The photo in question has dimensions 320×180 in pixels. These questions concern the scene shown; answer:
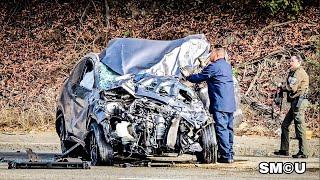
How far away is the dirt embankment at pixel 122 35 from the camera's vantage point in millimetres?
20141

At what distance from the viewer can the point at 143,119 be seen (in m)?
11.8

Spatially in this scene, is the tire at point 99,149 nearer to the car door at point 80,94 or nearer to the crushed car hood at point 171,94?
the car door at point 80,94

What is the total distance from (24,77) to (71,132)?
9.62 m

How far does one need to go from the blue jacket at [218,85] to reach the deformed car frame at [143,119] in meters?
0.41

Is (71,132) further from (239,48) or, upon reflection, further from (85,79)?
(239,48)

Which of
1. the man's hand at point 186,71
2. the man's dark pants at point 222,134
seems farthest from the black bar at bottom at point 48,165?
the man's hand at point 186,71

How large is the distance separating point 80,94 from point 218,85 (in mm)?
2243

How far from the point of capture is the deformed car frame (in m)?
11.8

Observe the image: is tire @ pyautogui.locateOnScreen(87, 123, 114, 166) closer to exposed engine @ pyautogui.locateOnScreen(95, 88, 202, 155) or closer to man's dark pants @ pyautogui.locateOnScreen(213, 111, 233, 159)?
exposed engine @ pyautogui.locateOnScreen(95, 88, 202, 155)

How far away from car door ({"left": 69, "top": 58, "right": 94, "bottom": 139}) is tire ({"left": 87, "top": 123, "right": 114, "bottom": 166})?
0.55 meters

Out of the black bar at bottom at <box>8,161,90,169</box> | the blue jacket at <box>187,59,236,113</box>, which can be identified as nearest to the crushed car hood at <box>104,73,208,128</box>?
the blue jacket at <box>187,59,236,113</box>

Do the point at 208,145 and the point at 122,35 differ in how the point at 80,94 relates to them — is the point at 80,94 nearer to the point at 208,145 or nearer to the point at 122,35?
the point at 208,145

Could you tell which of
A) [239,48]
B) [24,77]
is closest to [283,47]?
[239,48]

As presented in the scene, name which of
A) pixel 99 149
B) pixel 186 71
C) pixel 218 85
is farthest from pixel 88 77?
pixel 218 85
